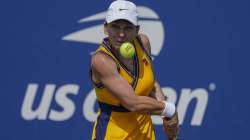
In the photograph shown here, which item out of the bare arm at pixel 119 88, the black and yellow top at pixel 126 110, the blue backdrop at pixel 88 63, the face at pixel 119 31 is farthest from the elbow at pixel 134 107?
the blue backdrop at pixel 88 63

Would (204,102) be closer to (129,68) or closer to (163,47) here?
(163,47)

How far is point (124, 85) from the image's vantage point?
343 centimetres

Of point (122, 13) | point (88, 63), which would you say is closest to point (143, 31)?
point (88, 63)

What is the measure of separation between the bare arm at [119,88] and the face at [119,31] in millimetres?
89

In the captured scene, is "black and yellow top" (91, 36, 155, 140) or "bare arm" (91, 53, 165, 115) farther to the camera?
"black and yellow top" (91, 36, 155, 140)

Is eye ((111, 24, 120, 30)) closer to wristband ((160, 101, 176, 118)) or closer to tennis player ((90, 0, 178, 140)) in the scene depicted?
tennis player ((90, 0, 178, 140))

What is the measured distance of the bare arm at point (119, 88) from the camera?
11.3ft

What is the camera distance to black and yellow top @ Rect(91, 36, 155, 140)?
11.7ft

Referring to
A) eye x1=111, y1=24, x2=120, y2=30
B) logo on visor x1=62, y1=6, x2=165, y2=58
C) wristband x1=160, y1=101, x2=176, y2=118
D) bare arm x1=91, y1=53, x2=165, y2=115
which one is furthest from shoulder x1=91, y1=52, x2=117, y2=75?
logo on visor x1=62, y1=6, x2=165, y2=58

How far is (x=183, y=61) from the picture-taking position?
5098 millimetres

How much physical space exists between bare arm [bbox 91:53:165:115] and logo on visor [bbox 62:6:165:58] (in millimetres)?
1470

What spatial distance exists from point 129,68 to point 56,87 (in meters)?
1.48

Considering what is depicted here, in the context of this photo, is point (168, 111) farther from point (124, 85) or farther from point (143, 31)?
point (143, 31)

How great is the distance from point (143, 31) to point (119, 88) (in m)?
1.70
